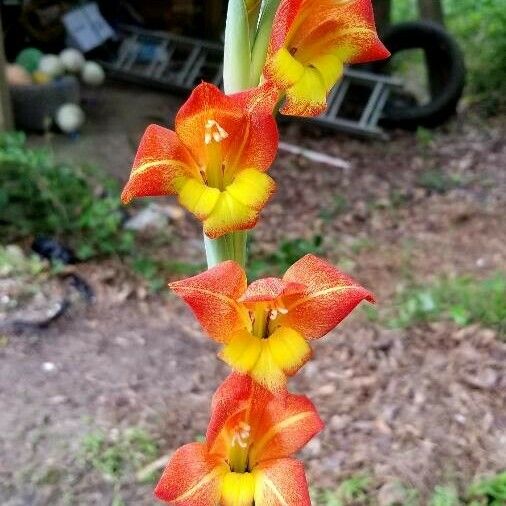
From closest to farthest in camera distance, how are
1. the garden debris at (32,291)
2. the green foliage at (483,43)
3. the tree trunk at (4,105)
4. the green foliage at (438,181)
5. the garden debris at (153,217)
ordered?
1. the garden debris at (32,291)
2. the garden debris at (153,217)
3. the tree trunk at (4,105)
4. the green foliage at (438,181)
5. the green foliage at (483,43)

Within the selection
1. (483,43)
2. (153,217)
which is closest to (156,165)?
(153,217)

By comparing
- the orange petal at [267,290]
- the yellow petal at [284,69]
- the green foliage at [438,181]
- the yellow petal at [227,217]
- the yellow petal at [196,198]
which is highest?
the yellow petal at [284,69]

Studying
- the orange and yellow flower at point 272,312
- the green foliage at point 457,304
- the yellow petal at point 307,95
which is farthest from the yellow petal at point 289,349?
the green foliage at point 457,304

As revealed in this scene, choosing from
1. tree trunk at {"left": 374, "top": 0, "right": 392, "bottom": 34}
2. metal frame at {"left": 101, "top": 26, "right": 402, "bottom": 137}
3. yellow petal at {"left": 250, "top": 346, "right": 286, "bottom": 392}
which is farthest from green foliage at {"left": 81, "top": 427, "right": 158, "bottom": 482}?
tree trunk at {"left": 374, "top": 0, "right": 392, "bottom": 34}

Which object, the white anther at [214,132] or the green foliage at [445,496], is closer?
the white anther at [214,132]

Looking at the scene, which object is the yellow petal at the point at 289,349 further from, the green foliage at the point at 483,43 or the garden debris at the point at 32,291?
the green foliage at the point at 483,43

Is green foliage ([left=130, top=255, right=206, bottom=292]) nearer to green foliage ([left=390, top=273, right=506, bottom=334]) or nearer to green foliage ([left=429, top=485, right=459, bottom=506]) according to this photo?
green foliage ([left=390, top=273, right=506, bottom=334])
